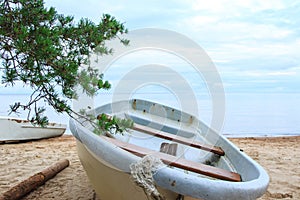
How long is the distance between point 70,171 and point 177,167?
222 centimetres

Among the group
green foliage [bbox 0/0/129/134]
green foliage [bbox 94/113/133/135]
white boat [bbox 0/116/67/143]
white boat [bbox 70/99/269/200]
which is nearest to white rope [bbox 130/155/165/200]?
white boat [bbox 70/99/269/200]

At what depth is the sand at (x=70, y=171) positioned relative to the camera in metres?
2.64

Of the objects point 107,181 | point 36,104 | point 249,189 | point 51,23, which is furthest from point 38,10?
point 249,189

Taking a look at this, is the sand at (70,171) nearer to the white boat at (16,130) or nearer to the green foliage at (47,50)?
the white boat at (16,130)

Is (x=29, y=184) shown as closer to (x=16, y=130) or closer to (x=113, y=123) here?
(x=113, y=123)

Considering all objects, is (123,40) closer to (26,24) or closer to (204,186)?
(26,24)

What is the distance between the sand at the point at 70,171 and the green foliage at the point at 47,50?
4.50ft

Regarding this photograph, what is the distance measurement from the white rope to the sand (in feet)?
4.35

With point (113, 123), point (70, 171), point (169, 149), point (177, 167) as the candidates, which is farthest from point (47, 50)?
point (70, 171)

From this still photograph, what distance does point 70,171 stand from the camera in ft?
11.5

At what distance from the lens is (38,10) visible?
128cm

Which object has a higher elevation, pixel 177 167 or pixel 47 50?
pixel 47 50

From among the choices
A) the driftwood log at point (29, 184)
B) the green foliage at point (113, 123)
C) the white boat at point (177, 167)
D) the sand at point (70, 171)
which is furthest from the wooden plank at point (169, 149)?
the driftwood log at point (29, 184)

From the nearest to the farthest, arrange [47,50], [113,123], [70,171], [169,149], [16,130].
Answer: [47,50]
[113,123]
[169,149]
[70,171]
[16,130]
